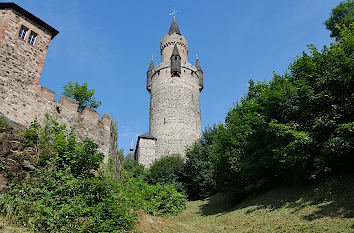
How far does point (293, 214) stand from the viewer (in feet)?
31.0

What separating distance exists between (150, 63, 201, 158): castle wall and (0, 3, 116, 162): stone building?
17.2 m

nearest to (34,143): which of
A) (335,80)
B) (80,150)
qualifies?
(80,150)

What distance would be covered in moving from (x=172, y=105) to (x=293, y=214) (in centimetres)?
2335

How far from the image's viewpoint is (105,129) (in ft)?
47.0

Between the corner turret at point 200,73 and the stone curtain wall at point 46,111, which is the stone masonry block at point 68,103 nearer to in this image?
the stone curtain wall at point 46,111

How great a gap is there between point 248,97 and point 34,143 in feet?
54.4

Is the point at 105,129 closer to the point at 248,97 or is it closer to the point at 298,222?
the point at 298,222

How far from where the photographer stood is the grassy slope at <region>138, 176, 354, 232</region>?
309 inches

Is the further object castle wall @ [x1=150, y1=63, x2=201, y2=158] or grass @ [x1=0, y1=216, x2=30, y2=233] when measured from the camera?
castle wall @ [x1=150, y1=63, x2=201, y2=158]

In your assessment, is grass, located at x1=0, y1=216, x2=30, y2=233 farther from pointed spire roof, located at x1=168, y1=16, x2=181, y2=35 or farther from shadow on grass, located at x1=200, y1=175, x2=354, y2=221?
pointed spire roof, located at x1=168, y1=16, x2=181, y2=35

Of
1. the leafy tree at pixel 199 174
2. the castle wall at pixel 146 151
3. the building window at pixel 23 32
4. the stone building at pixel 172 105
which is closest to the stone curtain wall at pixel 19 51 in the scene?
the building window at pixel 23 32

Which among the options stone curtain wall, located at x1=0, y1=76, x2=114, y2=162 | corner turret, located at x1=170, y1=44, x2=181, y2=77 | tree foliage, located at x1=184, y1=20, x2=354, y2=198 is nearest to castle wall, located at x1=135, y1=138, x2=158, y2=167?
corner turret, located at x1=170, y1=44, x2=181, y2=77

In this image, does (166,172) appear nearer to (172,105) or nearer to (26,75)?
(172,105)

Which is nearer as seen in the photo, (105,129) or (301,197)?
(301,197)
